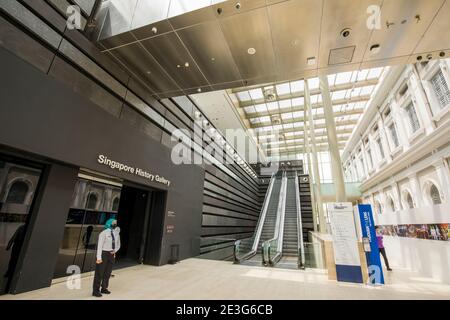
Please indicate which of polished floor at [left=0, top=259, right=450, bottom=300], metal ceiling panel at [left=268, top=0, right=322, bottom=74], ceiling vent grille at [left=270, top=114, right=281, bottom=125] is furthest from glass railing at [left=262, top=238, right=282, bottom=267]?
ceiling vent grille at [left=270, top=114, right=281, bottom=125]

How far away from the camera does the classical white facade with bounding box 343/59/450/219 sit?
682 centimetres

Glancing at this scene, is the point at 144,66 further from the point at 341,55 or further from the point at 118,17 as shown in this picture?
the point at 341,55

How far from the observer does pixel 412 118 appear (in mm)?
9180

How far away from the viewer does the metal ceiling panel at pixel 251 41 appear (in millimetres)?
3920

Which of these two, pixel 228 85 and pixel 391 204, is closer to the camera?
pixel 228 85

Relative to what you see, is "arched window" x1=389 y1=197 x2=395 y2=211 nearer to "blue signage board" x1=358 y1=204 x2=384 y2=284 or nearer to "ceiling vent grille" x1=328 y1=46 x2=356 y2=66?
"blue signage board" x1=358 y1=204 x2=384 y2=284

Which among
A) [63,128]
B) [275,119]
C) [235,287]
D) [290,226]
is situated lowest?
[235,287]

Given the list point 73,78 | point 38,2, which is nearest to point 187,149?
point 73,78

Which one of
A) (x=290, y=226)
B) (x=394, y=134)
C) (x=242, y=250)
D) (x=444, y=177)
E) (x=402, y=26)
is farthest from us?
(x=290, y=226)

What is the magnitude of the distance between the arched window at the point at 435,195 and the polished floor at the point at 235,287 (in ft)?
10.9

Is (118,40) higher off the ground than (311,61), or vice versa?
(118,40)

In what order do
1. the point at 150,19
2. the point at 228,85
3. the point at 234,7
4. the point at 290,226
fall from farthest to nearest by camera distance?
the point at 290,226, the point at 228,85, the point at 150,19, the point at 234,7

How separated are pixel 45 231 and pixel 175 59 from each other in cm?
433

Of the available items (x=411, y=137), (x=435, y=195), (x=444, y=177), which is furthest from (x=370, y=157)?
(x=444, y=177)
